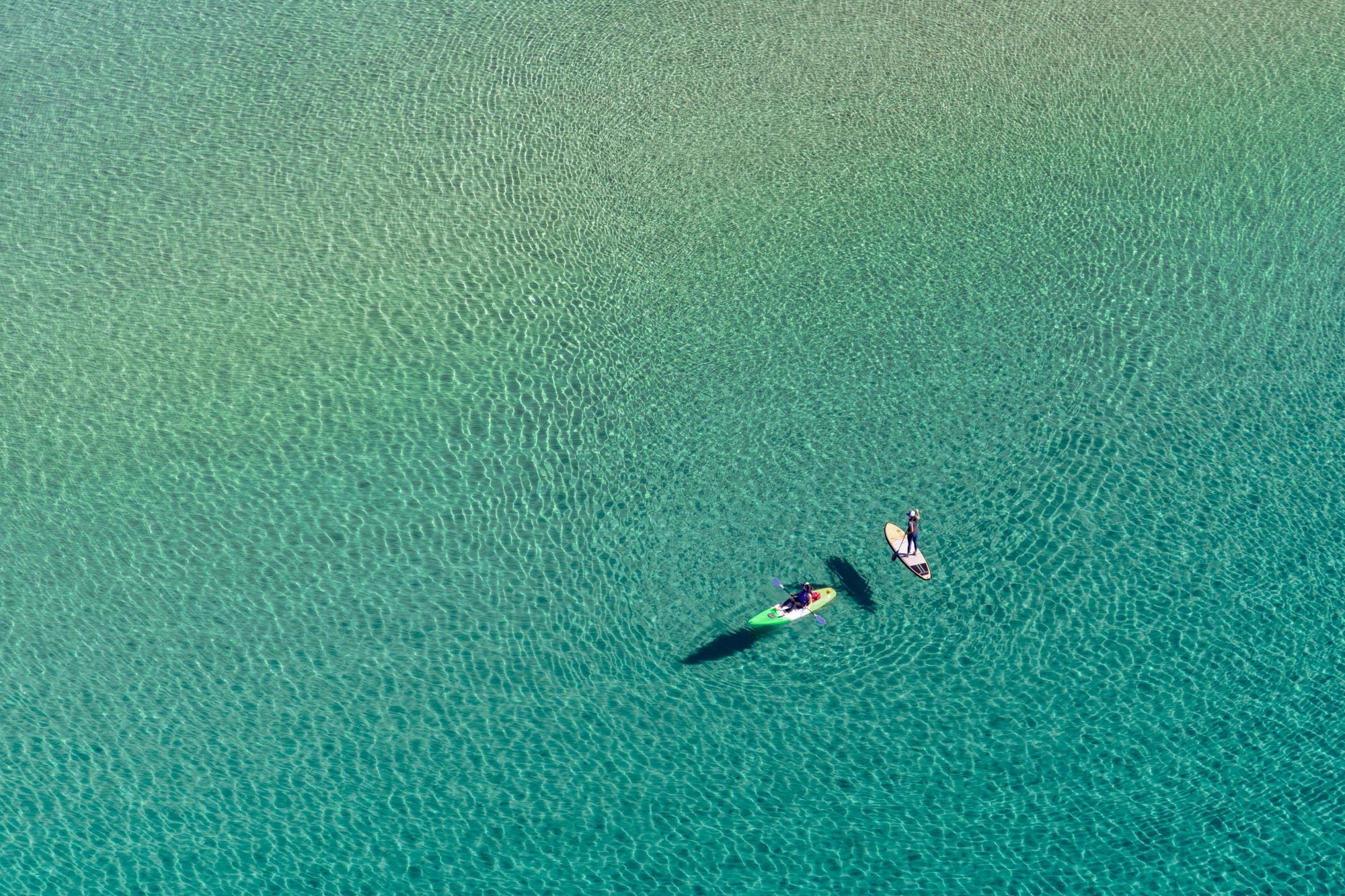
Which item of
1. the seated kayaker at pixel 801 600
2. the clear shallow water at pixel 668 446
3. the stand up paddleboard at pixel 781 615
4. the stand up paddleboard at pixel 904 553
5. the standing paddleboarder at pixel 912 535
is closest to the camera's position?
the clear shallow water at pixel 668 446

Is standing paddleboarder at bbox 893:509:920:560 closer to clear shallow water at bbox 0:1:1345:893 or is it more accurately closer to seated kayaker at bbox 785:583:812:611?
clear shallow water at bbox 0:1:1345:893

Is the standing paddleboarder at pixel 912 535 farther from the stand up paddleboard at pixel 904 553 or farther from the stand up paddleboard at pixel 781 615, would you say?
the stand up paddleboard at pixel 781 615

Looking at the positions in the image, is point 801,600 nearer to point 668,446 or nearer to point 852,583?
point 852,583

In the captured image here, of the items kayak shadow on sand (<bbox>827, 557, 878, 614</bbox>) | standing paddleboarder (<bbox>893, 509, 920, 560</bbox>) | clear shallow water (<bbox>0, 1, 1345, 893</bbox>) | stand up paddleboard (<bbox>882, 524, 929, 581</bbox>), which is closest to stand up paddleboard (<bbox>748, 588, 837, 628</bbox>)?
clear shallow water (<bbox>0, 1, 1345, 893</bbox>)

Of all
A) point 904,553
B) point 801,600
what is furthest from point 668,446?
point 904,553

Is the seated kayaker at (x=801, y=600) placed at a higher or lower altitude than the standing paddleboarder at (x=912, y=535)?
lower

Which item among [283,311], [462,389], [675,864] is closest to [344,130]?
[283,311]

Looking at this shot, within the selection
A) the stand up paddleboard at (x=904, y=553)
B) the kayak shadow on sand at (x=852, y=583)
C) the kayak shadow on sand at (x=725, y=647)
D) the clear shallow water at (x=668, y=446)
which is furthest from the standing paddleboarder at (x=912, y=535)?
the kayak shadow on sand at (x=725, y=647)
